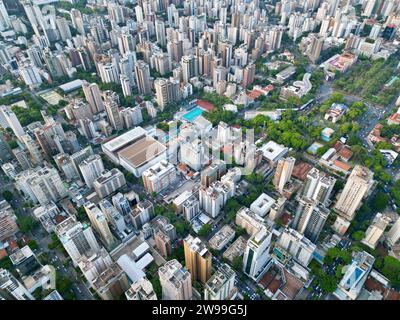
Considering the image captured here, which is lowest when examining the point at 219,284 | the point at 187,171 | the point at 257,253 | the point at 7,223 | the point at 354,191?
the point at 187,171

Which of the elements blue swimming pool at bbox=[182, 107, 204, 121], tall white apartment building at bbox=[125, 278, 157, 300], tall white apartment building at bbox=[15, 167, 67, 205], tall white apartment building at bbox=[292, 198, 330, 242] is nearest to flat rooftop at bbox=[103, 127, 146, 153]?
tall white apartment building at bbox=[15, 167, 67, 205]

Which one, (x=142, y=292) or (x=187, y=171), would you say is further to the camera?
(x=187, y=171)

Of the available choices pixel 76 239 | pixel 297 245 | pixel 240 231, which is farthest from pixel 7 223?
pixel 297 245

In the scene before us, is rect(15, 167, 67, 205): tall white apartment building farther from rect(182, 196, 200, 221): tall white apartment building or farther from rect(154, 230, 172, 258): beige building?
rect(182, 196, 200, 221): tall white apartment building

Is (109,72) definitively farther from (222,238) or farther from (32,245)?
(222,238)

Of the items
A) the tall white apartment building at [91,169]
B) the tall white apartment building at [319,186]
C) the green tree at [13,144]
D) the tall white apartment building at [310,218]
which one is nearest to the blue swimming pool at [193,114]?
the tall white apartment building at [91,169]
